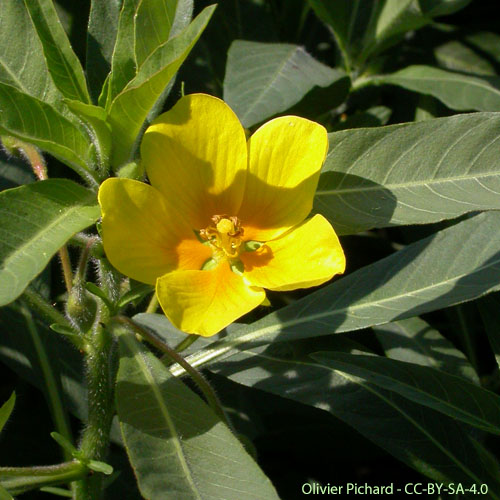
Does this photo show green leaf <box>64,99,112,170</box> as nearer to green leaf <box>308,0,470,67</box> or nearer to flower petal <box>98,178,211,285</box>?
flower petal <box>98,178,211,285</box>

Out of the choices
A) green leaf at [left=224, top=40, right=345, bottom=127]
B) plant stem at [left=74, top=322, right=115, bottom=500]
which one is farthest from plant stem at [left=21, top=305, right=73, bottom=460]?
green leaf at [left=224, top=40, right=345, bottom=127]

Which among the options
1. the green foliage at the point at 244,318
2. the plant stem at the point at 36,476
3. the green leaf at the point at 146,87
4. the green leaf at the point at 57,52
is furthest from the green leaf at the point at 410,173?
the plant stem at the point at 36,476

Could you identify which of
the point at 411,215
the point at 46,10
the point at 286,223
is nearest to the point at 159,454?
the point at 286,223

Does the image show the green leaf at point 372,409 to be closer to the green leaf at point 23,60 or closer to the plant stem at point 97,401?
the plant stem at point 97,401

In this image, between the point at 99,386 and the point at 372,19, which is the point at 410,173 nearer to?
the point at 99,386

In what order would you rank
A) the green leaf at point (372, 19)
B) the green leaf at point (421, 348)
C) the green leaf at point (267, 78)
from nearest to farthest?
the green leaf at point (267, 78)
the green leaf at point (421, 348)
the green leaf at point (372, 19)

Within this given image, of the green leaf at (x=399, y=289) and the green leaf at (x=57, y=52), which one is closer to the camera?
the green leaf at (x=57, y=52)

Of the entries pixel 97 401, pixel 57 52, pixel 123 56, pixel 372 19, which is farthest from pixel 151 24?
pixel 372 19

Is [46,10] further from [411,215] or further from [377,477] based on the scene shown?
[377,477]
